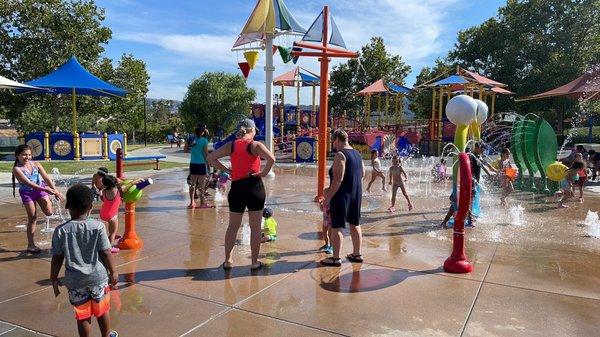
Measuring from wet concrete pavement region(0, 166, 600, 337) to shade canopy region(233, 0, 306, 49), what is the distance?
6736mm

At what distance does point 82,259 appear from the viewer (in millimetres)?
3213

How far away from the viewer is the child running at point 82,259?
3184 millimetres

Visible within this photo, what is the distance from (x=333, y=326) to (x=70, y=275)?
6.84ft

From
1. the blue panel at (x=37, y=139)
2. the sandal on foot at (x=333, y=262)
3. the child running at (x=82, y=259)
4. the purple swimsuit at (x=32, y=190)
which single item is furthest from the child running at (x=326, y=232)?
the blue panel at (x=37, y=139)

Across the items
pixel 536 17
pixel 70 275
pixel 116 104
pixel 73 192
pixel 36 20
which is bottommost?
pixel 70 275

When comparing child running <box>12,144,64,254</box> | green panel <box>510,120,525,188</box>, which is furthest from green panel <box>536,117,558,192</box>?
child running <box>12,144,64,254</box>

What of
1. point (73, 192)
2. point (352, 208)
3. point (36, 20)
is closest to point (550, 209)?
point (352, 208)

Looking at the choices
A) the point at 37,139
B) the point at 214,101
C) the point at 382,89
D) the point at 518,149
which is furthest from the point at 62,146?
the point at 214,101

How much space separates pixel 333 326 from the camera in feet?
12.8

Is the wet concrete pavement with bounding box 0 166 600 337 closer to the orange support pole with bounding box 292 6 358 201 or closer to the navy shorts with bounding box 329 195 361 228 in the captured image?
the navy shorts with bounding box 329 195 361 228

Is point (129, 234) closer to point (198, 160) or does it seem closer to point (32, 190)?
point (32, 190)

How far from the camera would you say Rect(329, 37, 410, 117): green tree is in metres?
41.6

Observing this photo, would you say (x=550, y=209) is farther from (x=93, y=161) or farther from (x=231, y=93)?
(x=231, y=93)

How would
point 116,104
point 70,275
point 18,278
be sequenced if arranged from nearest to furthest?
point 70,275 < point 18,278 < point 116,104
